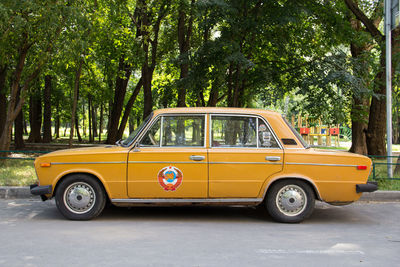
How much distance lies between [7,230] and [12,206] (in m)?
1.97

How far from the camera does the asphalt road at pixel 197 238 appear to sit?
4.81 meters

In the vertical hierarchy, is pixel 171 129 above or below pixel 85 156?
above

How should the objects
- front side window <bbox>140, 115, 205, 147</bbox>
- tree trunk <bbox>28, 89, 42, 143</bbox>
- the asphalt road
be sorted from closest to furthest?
the asphalt road → front side window <bbox>140, 115, 205, 147</bbox> → tree trunk <bbox>28, 89, 42, 143</bbox>

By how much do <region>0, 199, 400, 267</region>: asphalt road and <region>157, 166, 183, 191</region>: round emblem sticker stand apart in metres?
0.56

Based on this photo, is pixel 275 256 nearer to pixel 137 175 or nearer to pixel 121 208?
pixel 137 175

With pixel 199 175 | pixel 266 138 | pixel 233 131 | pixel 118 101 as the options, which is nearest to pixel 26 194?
pixel 199 175

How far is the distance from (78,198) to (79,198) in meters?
0.02

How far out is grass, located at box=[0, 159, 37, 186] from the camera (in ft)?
→ 31.2

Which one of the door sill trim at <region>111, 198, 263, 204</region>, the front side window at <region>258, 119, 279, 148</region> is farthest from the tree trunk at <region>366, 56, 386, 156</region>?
the door sill trim at <region>111, 198, 263, 204</region>

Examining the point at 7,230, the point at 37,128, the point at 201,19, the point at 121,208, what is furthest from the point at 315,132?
the point at 7,230

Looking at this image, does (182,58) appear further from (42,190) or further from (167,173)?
(42,190)

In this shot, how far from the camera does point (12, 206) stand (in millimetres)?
7930

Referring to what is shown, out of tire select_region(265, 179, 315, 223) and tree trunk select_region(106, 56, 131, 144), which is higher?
tree trunk select_region(106, 56, 131, 144)

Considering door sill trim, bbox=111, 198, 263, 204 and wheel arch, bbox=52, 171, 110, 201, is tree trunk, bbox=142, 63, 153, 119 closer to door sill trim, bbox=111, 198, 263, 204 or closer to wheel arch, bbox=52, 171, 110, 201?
wheel arch, bbox=52, 171, 110, 201
